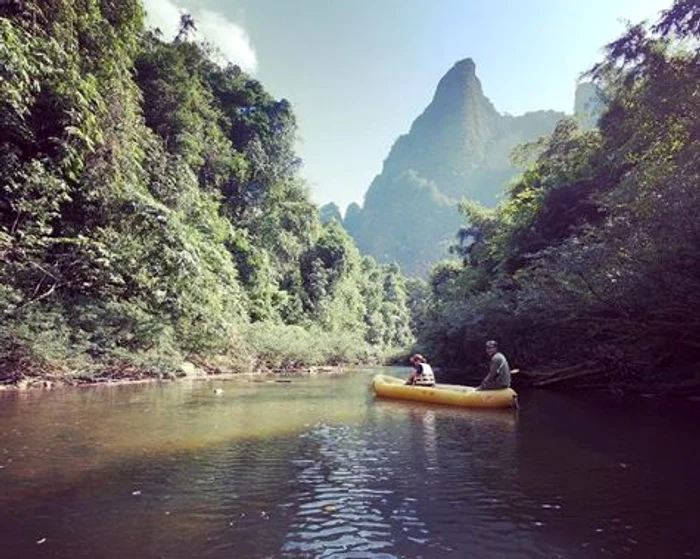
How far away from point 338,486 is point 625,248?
27.4 feet

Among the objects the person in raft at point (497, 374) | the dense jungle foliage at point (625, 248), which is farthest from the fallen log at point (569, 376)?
the person in raft at point (497, 374)

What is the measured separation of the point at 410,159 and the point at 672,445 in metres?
138

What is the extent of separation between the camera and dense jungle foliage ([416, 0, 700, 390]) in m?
9.56

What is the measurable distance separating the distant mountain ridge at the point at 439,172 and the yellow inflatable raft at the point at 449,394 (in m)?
107

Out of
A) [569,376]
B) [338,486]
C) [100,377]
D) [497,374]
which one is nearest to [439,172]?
[569,376]

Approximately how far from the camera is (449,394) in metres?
11.7

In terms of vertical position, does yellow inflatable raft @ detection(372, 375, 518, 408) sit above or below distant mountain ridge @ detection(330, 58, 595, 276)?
below

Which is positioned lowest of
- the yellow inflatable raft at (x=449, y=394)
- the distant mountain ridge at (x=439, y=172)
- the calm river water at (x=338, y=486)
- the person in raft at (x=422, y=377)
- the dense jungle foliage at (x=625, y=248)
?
the calm river water at (x=338, y=486)

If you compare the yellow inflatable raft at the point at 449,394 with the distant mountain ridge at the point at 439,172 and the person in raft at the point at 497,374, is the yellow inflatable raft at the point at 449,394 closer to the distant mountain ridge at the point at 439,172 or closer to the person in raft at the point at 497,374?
the person in raft at the point at 497,374

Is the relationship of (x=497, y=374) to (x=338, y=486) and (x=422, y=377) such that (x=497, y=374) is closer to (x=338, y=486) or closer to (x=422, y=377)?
(x=422, y=377)

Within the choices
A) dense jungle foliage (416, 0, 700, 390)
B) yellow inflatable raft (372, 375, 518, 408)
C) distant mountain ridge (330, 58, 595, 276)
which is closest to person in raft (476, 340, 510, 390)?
yellow inflatable raft (372, 375, 518, 408)

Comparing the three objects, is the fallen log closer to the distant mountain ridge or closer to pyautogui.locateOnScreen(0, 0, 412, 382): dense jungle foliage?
pyautogui.locateOnScreen(0, 0, 412, 382): dense jungle foliage

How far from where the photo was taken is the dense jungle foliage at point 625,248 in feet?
31.4

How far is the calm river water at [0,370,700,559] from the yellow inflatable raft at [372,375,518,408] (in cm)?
140
